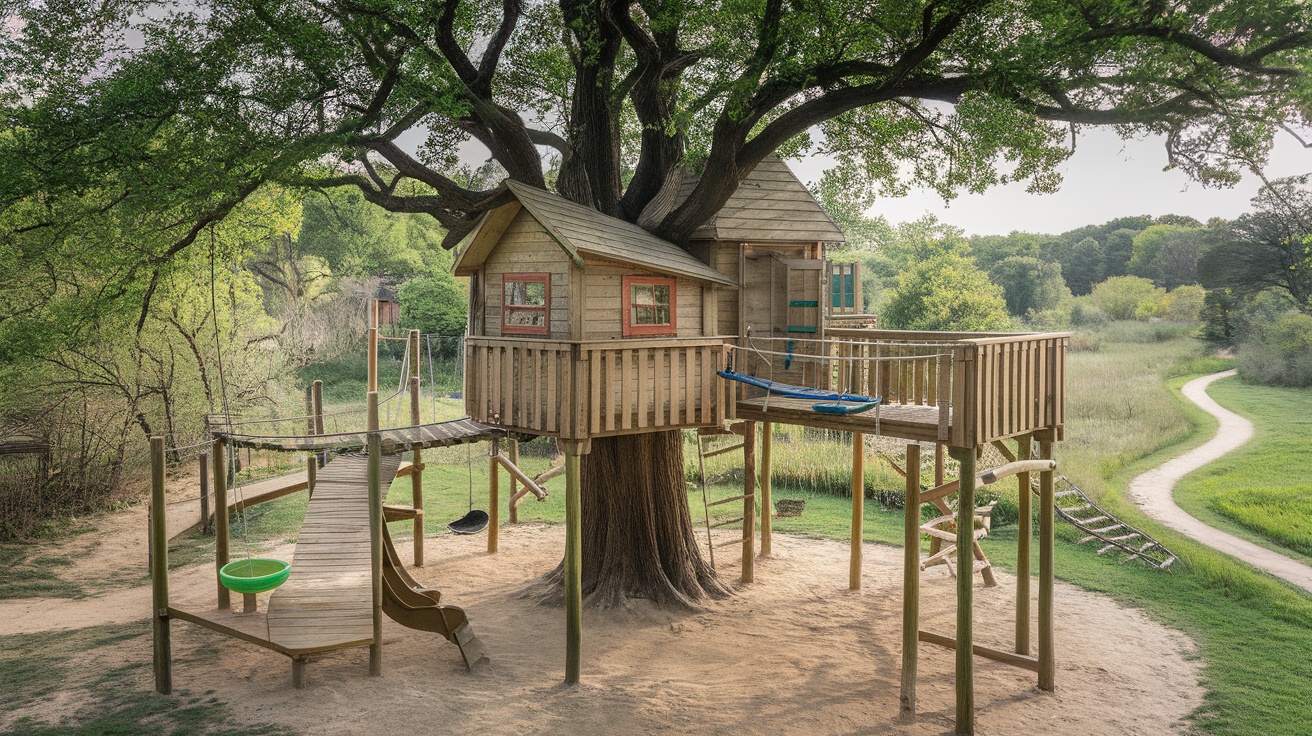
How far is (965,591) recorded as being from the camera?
10.3 m

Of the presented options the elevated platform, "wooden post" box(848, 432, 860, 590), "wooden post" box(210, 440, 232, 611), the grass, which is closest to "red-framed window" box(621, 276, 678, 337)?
the elevated platform

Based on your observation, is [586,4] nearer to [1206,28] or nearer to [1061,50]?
[1061,50]

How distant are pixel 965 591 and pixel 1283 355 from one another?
36.2 metres

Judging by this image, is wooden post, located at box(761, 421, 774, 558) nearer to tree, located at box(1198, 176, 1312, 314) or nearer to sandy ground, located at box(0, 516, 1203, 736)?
sandy ground, located at box(0, 516, 1203, 736)

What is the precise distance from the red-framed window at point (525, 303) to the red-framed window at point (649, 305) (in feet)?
3.54

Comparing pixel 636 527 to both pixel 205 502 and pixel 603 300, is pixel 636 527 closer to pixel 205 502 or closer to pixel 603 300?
pixel 603 300

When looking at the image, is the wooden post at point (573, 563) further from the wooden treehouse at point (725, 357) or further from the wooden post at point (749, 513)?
the wooden post at point (749, 513)

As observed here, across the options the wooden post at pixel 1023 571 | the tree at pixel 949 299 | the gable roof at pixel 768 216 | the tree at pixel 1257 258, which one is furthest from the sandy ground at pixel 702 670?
the tree at pixel 1257 258

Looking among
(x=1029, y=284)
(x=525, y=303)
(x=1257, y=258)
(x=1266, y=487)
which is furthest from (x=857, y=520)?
(x=1029, y=284)

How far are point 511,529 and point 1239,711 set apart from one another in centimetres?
1418

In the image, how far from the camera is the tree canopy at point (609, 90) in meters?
12.1

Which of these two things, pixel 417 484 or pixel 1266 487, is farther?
pixel 1266 487

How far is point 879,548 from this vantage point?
18.8m

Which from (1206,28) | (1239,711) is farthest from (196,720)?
(1206,28)
